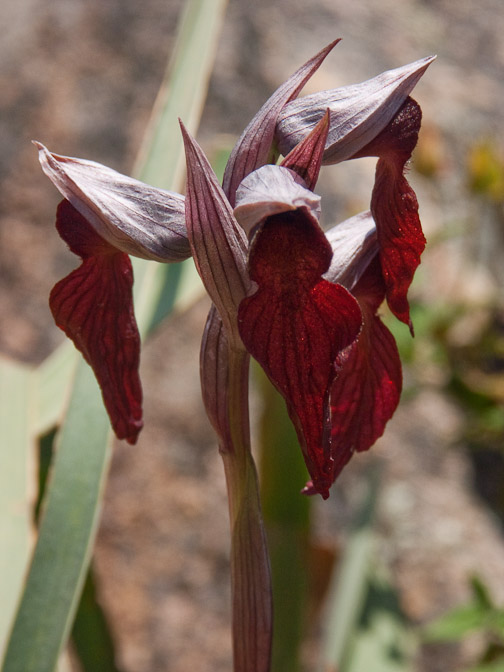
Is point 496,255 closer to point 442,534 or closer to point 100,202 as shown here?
point 442,534

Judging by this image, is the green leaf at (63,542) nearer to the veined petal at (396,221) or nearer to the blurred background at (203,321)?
the veined petal at (396,221)

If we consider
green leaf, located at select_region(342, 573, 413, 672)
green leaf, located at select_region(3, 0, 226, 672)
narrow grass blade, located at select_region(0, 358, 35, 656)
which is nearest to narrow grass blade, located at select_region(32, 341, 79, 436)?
narrow grass blade, located at select_region(0, 358, 35, 656)

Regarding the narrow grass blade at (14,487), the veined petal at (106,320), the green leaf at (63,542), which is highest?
the veined petal at (106,320)

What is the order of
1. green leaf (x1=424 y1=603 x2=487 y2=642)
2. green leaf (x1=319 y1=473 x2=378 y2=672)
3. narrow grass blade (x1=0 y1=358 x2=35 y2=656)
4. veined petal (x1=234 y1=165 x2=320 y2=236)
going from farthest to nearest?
green leaf (x1=319 y1=473 x2=378 y2=672), green leaf (x1=424 y1=603 x2=487 y2=642), narrow grass blade (x1=0 y1=358 x2=35 y2=656), veined petal (x1=234 y1=165 x2=320 y2=236)

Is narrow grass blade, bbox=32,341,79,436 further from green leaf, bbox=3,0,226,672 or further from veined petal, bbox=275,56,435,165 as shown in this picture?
veined petal, bbox=275,56,435,165

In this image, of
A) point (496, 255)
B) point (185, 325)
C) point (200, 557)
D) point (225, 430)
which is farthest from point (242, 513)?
point (496, 255)

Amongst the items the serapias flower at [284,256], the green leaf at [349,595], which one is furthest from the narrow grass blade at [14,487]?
the green leaf at [349,595]
